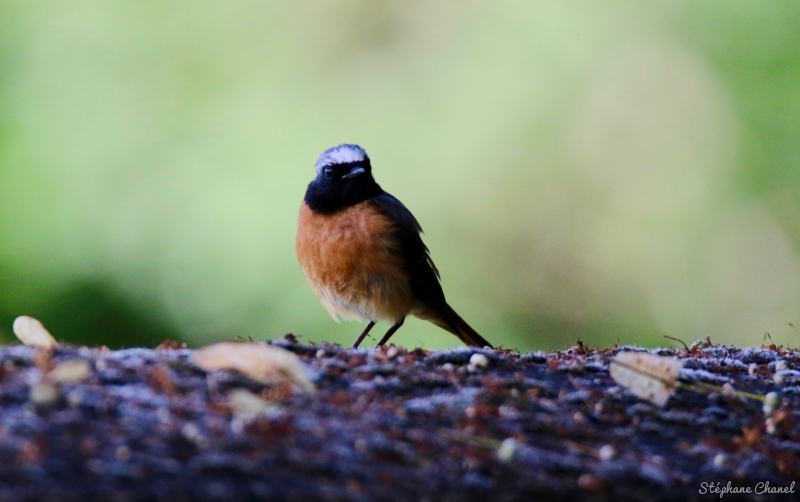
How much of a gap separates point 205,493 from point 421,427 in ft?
2.28

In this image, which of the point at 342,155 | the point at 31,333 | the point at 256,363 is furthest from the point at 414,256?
the point at 256,363

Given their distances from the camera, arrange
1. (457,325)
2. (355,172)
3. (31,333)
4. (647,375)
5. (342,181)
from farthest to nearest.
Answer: (457,325) → (342,181) → (355,172) → (31,333) → (647,375)

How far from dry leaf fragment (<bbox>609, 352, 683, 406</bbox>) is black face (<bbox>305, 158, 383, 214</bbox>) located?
2736 mm

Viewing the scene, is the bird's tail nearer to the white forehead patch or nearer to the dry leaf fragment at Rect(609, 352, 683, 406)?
the white forehead patch

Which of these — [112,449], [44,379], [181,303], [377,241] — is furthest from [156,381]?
[181,303]

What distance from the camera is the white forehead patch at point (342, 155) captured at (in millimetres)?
5555

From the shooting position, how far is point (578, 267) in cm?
872

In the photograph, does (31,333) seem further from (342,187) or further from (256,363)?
(342,187)

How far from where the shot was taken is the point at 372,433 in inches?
87.1

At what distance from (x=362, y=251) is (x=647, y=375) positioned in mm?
2542

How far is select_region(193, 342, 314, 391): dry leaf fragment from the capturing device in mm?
2541

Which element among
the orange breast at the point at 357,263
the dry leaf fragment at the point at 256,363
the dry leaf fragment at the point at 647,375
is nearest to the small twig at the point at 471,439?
the dry leaf fragment at the point at 256,363

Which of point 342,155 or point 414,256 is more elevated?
point 342,155

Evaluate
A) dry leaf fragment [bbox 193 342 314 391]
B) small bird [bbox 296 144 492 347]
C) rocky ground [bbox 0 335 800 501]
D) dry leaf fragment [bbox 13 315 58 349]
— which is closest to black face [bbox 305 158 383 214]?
small bird [bbox 296 144 492 347]
